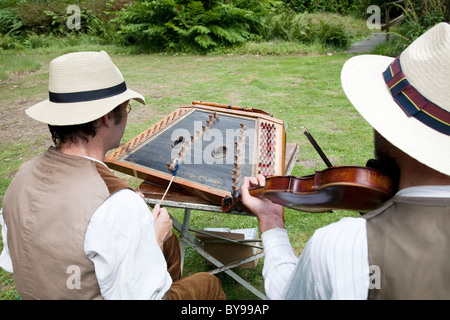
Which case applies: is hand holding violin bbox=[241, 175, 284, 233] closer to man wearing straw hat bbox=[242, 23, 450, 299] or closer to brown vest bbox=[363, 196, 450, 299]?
man wearing straw hat bbox=[242, 23, 450, 299]

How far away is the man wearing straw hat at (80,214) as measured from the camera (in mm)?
1469

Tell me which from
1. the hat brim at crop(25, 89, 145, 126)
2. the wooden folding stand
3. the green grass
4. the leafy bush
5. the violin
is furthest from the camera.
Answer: the leafy bush

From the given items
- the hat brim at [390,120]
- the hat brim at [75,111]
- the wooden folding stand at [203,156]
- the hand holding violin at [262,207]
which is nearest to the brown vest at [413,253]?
the hat brim at [390,120]

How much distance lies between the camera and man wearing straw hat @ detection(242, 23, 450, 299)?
3.55ft

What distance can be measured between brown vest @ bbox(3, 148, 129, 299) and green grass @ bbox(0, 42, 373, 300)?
1.60m

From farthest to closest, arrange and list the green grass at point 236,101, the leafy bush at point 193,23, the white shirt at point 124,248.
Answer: the leafy bush at point 193,23 < the green grass at point 236,101 < the white shirt at point 124,248

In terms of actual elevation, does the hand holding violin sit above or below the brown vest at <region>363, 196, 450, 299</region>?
below

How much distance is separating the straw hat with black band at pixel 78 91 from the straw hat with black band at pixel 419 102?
42.2 inches

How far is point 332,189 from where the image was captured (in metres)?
1.48

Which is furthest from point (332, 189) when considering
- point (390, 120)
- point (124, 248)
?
point (124, 248)

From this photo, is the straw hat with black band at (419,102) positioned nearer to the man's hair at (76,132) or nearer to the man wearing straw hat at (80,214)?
the man wearing straw hat at (80,214)

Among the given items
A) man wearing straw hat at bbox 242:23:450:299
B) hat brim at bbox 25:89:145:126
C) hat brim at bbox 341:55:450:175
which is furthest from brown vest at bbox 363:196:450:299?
hat brim at bbox 25:89:145:126

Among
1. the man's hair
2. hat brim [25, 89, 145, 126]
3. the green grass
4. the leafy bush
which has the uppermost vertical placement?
the leafy bush
